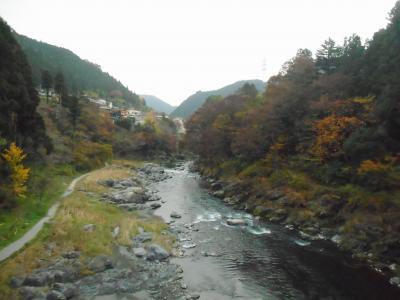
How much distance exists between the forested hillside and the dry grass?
14438mm

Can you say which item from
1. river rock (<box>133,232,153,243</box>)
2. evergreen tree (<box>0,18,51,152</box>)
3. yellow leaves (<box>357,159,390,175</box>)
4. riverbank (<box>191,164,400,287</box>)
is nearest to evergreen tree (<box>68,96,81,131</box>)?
evergreen tree (<box>0,18,51,152</box>)

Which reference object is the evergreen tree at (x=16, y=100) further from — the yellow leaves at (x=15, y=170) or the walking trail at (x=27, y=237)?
the walking trail at (x=27, y=237)

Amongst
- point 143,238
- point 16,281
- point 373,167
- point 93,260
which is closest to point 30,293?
point 16,281

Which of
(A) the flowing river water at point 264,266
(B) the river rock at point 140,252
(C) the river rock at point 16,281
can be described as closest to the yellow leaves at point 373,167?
(A) the flowing river water at point 264,266

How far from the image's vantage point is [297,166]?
44.1 meters

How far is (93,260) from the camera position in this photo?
22.1 metres

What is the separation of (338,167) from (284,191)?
22.3ft

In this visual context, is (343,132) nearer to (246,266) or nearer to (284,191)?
(284,191)

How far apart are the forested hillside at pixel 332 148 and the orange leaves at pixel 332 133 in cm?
11

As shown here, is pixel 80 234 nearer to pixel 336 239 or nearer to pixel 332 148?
Result: pixel 336 239

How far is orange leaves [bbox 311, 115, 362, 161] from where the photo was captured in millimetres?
36438

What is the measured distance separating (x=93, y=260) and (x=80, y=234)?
12.2 ft

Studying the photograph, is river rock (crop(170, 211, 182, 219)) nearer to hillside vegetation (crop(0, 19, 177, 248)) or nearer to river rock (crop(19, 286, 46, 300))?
hillside vegetation (crop(0, 19, 177, 248))

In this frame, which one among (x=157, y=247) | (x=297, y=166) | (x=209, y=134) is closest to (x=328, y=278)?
(x=157, y=247)
